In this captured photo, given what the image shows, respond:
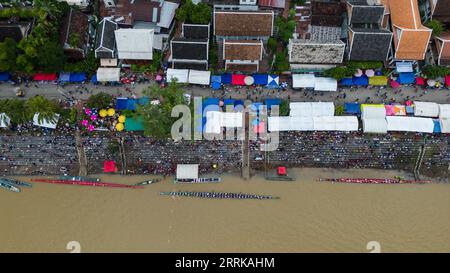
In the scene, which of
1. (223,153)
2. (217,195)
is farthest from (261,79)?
(217,195)

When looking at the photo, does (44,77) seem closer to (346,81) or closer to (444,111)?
(346,81)

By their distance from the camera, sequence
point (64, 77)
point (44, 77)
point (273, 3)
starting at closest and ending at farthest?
point (64, 77) → point (44, 77) → point (273, 3)

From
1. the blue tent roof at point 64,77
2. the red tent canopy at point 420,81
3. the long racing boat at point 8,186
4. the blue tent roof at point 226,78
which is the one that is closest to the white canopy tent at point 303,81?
the blue tent roof at point 226,78

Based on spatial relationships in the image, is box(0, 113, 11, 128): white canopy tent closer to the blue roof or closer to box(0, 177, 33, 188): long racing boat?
the blue roof

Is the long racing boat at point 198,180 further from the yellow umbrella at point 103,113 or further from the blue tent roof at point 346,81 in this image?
the blue tent roof at point 346,81

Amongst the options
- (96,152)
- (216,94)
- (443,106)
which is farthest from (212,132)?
(443,106)

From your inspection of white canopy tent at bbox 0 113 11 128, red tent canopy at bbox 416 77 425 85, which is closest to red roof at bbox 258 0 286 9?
red tent canopy at bbox 416 77 425 85
